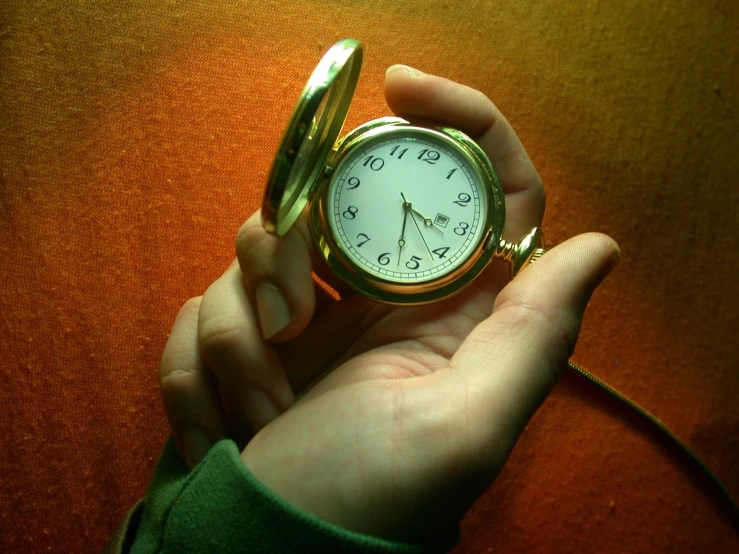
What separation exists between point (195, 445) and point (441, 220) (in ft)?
1.47

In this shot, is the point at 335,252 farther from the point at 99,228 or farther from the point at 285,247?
the point at 99,228

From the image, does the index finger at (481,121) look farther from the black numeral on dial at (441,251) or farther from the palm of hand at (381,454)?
the palm of hand at (381,454)

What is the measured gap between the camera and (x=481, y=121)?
3.09ft

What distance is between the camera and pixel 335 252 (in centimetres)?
88

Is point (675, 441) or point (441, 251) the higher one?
point (441, 251)

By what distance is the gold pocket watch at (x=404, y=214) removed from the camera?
873 mm

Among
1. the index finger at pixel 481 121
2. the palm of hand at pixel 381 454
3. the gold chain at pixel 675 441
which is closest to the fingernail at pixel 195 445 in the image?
the palm of hand at pixel 381 454

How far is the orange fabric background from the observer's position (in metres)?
1.10

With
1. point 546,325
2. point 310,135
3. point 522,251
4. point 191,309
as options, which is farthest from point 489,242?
point 191,309

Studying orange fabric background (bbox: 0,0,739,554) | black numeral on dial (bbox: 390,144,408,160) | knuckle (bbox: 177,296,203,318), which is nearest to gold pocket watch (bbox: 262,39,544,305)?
black numeral on dial (bbox: 390,144,408,160)

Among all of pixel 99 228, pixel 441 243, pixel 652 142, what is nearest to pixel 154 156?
pixel 99 228

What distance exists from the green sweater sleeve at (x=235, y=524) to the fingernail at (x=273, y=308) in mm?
148

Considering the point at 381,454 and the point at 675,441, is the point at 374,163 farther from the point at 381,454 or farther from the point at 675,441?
the point at 675,441

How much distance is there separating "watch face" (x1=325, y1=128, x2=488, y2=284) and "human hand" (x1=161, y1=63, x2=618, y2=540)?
7 centimetres
